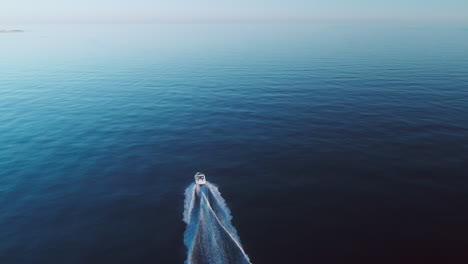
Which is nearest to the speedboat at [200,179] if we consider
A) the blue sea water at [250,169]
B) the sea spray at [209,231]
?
the sea spray at [209,231]

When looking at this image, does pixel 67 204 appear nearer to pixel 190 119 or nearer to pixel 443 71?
pixel 190 119

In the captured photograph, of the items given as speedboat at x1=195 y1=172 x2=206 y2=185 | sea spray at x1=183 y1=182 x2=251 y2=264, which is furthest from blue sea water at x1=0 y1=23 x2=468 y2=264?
speedboat at x1=195 y1=172 x2=206 y2=185

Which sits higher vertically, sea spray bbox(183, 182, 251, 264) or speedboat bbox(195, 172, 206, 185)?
speedboat bbox(195, 172, 206, 185)

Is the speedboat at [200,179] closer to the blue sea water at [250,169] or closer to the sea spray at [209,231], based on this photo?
the sea spray at [209,231]

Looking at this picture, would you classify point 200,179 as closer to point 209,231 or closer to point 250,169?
point 250,169

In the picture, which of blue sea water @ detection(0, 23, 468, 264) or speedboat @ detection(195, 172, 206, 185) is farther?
speedboat @ detection(195, 172, 206, 185)

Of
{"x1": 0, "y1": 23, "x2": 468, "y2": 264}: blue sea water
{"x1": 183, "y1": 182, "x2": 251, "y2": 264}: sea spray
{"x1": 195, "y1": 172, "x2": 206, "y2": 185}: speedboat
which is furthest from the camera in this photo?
{"x1": 195, "y1": 172, "x2": 206, "y2": 185}: speedboat

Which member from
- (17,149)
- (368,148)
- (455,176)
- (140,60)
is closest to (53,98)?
(17,149)

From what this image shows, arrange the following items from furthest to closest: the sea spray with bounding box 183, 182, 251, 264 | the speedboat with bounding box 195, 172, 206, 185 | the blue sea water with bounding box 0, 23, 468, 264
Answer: the speedboat with bounding box 195, 172, 206, 185 → the blue sea water with bounding box 0, 23, 468, 264 → the sea spray with bounding box 183, 182, 251, 264

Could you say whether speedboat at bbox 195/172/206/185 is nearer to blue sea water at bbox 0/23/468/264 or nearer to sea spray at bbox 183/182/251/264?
sea spray at bbox 183/182/251/264
